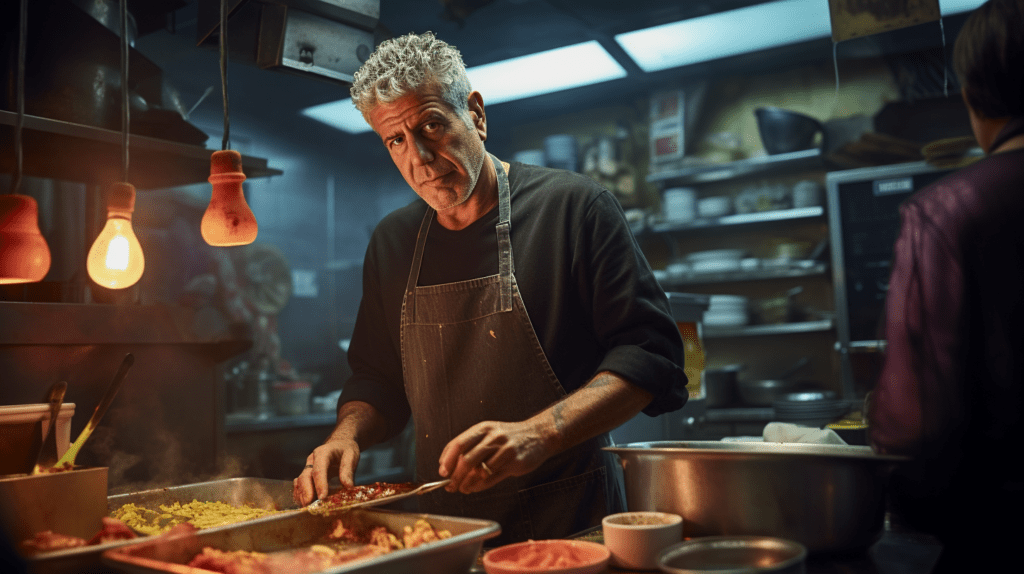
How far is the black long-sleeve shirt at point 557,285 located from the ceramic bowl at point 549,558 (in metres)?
0.45

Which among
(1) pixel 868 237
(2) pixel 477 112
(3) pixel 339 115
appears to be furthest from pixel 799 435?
(3) pixel 339 115

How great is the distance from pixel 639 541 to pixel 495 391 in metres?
0.74

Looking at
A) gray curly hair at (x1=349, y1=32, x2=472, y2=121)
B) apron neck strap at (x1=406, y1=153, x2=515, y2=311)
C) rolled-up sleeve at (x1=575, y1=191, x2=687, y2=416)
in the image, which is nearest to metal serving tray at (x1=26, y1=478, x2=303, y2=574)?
apron neck strap at (x1=406, y1=153, x2=515, y2=311)

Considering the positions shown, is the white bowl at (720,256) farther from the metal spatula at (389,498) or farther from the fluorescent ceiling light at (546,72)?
the metal spatula at (389,498)

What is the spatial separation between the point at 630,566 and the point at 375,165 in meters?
6.23

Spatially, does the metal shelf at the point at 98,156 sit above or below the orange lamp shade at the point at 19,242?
above

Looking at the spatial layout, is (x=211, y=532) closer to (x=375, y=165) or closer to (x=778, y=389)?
(x=778, y=389)

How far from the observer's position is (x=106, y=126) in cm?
251

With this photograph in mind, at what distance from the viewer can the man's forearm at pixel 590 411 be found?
1516mm

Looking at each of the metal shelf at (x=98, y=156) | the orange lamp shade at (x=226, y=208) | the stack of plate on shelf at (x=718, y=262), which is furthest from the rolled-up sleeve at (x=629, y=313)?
the stack of plate on shelf at (x=718, y=262)

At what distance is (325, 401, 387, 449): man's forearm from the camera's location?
1.91m

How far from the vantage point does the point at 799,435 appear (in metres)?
1.58

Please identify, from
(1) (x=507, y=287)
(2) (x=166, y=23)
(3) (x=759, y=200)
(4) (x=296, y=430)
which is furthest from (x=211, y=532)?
(3) (x=759, y=200)

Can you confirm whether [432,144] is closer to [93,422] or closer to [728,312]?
[93,422]
